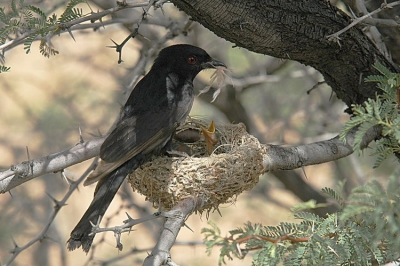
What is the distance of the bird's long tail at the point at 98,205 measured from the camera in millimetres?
4164

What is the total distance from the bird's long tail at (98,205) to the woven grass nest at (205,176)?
15 centimetres

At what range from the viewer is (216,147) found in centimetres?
498

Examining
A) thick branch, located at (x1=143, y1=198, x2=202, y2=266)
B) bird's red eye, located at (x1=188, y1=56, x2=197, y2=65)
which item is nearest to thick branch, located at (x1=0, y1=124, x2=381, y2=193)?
thick branch, located at (x1=143, y1=198, x2=202, y2=266)

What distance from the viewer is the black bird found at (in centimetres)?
432

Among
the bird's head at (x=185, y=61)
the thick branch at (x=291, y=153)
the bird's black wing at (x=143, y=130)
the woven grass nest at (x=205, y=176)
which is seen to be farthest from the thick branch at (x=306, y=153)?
the bird's head at (x=185, y=61)

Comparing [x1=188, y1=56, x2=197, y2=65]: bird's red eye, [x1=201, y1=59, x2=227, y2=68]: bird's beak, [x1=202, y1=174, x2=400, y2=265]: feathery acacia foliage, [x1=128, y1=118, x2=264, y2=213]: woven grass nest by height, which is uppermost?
[x1=188, y1=56, x2=197, y2=65]: bird's red eye

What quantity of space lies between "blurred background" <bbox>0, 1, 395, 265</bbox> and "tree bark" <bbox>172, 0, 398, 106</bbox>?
8.76 ft

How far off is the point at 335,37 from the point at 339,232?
4.71 feet

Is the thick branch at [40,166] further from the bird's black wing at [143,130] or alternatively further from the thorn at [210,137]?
the thorn at [210,137]

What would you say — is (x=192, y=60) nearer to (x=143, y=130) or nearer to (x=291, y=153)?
(x=143, y=130)

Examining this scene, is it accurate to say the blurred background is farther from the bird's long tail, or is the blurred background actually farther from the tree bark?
the bird's long tail

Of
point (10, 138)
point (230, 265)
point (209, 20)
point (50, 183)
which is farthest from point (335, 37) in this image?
point (10, 138)

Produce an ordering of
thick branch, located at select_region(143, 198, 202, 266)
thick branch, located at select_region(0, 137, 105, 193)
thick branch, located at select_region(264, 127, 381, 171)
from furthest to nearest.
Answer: thick branch, located at select_region(264, 127, 381, 171)
thick branch, located at select_region(0, 137, 105, 193)
thick branch, located at select_region(143, 198, 202, 266)

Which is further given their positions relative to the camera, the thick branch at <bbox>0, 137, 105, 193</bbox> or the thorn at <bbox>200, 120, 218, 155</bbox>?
the thorn at <bbox>200, 120, 218, 155</bbox>
